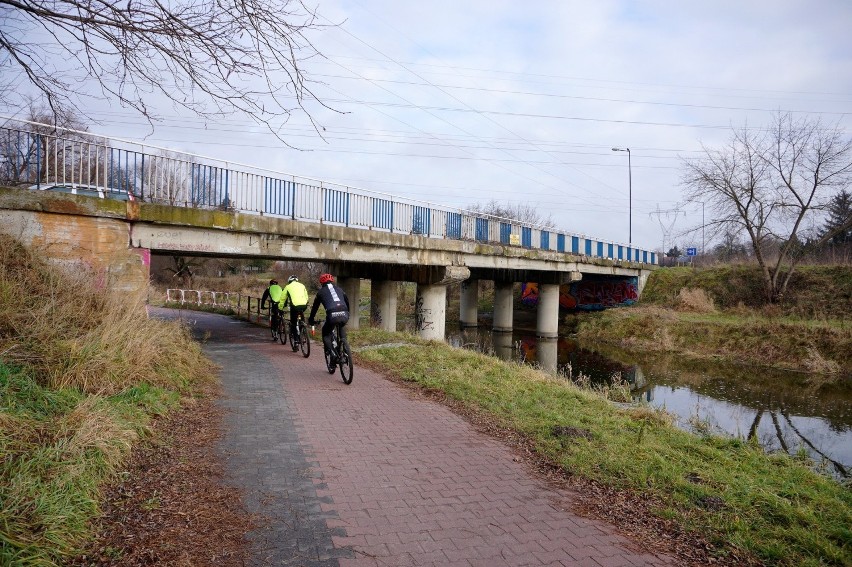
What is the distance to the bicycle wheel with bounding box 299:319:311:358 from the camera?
12211 mm

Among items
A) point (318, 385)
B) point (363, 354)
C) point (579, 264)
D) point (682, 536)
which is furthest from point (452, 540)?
point (579, 264)

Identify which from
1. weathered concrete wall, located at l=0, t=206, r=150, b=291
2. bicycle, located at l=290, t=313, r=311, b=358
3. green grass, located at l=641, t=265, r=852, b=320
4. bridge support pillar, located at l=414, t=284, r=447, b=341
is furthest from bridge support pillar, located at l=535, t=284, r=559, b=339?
weathered concrete wall, located at l=0, t=206, r=150, b=291

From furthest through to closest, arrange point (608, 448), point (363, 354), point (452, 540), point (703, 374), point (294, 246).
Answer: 1. point (703, 374)
2. point (294, 246)
3. point (363, 354)
4. point (608, 448)
5. point (452, 540)

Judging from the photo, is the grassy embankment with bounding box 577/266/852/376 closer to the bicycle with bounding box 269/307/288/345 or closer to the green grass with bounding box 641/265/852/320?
the green grass with bounding box 641/265/852/320

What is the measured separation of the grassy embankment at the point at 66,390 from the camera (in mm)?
3396

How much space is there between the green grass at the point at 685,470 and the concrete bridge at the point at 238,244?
618cm

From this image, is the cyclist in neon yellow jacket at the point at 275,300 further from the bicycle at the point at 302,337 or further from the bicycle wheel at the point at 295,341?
the bicycle at the point at 302,337

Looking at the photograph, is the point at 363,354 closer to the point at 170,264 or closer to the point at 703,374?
the point at 703,374

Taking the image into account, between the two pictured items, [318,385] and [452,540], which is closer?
[452,540]

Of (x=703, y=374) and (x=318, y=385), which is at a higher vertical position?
(x=318, y=385)

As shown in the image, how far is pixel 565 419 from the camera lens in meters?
7.05

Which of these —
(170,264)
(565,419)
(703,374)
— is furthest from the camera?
(170,264)

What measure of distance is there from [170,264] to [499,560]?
4781cm

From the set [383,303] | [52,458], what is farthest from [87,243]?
[383,303]
